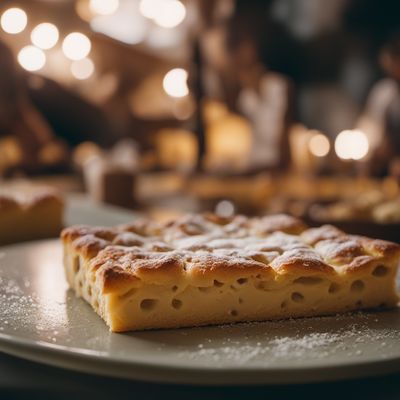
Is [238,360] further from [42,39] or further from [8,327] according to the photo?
[42,39]

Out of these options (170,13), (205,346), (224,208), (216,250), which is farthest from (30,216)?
(170,13)

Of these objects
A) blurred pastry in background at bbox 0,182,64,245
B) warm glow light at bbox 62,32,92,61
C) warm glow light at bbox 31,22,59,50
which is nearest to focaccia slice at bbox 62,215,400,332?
blurred pastry in background at bbox 0,182,64,245

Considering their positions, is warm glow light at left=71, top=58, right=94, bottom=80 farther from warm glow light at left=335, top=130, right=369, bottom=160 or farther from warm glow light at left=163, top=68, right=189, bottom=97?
warm glow light at left=335, top=130, right=369, bottom=160

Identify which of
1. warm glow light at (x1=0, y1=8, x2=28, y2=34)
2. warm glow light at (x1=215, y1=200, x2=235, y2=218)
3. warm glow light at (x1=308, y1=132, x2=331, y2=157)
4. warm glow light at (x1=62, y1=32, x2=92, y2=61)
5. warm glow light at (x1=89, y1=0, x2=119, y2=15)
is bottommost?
warm glow light at (x1=215, y1=200, x2=235, y2=218)

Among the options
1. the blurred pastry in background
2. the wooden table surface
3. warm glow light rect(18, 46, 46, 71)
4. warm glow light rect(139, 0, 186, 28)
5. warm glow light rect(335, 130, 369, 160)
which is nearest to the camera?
the wooden table surface

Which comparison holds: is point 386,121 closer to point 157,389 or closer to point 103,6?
point 103,6

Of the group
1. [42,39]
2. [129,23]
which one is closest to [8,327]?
[42,39]
